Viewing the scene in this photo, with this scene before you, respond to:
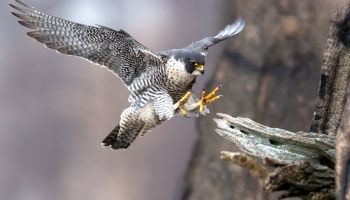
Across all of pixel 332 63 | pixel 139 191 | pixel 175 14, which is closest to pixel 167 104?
pixel 332 63

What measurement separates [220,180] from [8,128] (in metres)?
2.71

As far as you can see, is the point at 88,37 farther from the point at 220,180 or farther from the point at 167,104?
the point at 220,180

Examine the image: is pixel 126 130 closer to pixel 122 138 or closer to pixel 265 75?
pixel 122 138

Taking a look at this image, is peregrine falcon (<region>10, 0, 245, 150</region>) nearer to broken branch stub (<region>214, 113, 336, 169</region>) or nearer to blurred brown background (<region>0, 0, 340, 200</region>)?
broken branch stub (<region>214, 113, 336, 169</region>)

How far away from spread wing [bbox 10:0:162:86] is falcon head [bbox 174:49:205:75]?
0.21 meters

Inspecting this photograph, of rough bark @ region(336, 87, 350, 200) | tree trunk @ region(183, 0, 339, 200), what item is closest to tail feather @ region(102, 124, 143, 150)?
tree trunk @ region(183, 0, 339, 200)

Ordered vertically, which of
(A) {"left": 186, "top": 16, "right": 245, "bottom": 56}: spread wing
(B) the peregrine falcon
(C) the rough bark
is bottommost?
(C) the rough bark

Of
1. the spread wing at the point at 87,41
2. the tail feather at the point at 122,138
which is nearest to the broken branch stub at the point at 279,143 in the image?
the spread wing at the point at 87,41

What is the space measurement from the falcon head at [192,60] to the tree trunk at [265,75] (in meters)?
1.98

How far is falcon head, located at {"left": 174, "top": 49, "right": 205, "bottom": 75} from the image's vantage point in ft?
13.2

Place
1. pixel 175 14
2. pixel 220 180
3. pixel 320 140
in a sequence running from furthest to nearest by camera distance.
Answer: pixel 220 180, pixel 175 14, pixel 320 140

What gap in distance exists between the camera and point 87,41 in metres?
4.07

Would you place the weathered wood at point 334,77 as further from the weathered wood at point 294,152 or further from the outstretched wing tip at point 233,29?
the outstretched wing tip at point 233,29

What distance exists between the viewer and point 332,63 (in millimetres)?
3611
